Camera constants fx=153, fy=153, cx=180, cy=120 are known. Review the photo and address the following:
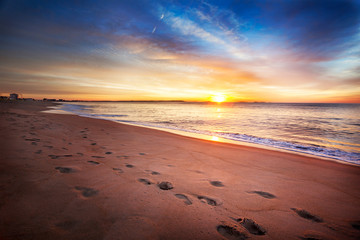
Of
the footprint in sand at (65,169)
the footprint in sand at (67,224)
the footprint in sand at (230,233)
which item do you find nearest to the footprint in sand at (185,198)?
the footprint in sand at (230,233)

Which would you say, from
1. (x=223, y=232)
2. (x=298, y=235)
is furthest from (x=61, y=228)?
(x=298, y=235)

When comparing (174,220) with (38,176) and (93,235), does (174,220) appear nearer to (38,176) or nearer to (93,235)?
(93,235)

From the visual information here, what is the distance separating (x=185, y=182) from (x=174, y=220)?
114 cm

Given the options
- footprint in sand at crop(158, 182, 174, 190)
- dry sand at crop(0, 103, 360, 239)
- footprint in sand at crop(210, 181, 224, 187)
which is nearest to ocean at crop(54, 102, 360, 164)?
dry sand at crop(0, 103, 360, 239)

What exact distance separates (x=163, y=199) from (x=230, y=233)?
1087mm

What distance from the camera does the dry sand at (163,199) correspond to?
1854mm

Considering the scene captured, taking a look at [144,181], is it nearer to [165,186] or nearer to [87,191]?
[165,186]

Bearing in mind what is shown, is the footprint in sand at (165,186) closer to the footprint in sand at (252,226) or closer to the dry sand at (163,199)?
the dry sand at (163,199)

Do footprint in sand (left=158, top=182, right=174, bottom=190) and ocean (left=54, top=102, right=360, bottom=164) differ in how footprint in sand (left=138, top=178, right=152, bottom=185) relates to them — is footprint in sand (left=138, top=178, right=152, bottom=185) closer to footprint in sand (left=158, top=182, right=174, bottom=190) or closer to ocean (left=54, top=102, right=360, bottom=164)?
footprint in sand (left=158, top=182, right=174, bottom=190)

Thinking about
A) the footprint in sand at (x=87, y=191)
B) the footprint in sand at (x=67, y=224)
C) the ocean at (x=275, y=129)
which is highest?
the footprint in sand at (x=67, y=224)

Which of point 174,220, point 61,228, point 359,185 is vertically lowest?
point 359,185

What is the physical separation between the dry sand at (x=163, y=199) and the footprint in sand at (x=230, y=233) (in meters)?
0.01

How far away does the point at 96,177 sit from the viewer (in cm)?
305

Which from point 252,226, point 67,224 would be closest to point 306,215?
point 252,226
